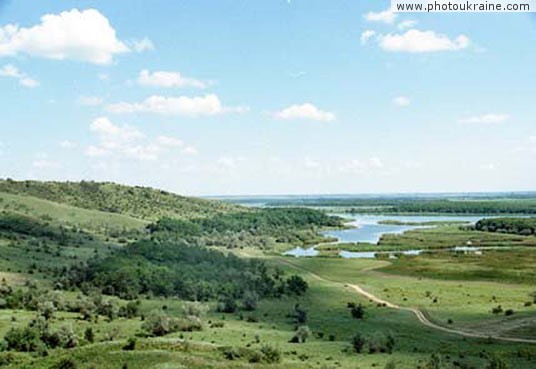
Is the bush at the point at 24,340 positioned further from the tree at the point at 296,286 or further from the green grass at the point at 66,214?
the green grass at the point at 66,214

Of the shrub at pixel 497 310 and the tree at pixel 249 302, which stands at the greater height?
the tree at pixel 249 302

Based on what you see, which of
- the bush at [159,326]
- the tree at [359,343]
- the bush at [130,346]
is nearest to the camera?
the bush at [130,346]

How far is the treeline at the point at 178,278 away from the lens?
8438 cm

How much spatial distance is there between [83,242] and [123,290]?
157 feet

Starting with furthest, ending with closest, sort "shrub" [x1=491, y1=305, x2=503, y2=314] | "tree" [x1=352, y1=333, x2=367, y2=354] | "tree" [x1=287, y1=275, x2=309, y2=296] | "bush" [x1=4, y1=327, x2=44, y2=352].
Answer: "tree" [x1=287, y1=275, x2=309, y2=296] → "shrub" [x1=491, y1=305, x2=503, y2=314] → "tree" [x1=352, y1=333, x2=367, y2=354] → "bush" [x1=4, y1=327, x2=44, y2=352]

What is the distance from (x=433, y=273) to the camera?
11488 cm

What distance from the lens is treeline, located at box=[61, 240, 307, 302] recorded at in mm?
84375

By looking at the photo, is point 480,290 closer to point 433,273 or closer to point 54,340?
point 433,273

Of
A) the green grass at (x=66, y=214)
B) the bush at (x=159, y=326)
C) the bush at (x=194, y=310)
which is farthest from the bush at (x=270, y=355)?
the green grass at (x=66, y=214)

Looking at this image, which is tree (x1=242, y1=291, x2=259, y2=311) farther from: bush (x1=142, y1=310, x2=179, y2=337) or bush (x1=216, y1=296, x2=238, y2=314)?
bush (x1=142, y1=310, x2=179, y2=337)

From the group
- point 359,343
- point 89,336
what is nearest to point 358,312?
point 359,343

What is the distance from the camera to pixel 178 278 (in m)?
89.6

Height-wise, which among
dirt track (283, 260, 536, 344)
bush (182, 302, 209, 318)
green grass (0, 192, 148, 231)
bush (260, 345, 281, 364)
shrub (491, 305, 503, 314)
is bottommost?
dirt track (283, 260, 536, 344)

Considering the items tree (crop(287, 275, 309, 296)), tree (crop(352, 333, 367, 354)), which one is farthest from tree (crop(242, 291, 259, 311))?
tree (crop(352, 333, 367, 354))
